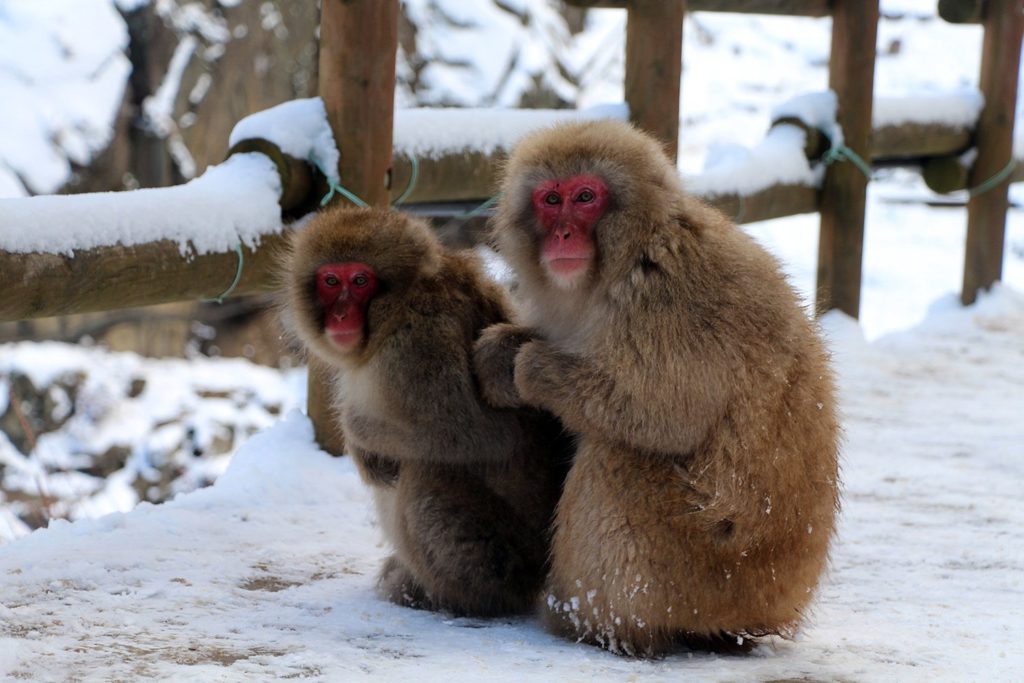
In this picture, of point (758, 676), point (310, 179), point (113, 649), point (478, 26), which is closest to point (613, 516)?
point (758, 676)

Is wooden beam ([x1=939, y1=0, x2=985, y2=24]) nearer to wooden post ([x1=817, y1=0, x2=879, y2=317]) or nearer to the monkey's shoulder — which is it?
wooden post ([x1=817, y1=0, x2=879, y2=317])

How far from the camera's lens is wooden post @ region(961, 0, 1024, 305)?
727cm

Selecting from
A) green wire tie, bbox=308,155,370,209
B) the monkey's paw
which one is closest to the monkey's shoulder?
the monkey's paw

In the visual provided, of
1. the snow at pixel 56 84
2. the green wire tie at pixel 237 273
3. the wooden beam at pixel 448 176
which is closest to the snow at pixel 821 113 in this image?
the wooden beam at pixel 448 176

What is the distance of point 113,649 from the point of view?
97.8 inches

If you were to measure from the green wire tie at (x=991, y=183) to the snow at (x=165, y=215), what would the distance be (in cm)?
485

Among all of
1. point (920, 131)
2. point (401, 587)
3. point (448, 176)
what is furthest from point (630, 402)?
point (920, 131)

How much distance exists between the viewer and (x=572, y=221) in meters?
2.62

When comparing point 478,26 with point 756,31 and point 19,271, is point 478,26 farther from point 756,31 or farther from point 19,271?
point 19,271

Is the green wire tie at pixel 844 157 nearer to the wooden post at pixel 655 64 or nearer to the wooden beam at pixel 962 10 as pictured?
the wooden post at pixel 655 64

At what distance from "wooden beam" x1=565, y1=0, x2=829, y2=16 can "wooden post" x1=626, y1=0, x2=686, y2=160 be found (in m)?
0.13

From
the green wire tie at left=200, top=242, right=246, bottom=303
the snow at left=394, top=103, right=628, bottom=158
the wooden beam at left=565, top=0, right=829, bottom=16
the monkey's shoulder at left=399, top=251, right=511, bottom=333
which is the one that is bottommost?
the green wire tie at left=200, top=242, right=246, bottom=303

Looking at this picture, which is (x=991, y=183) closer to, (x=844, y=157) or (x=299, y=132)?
(x=844, y=157)

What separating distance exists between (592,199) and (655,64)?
9.37ft
